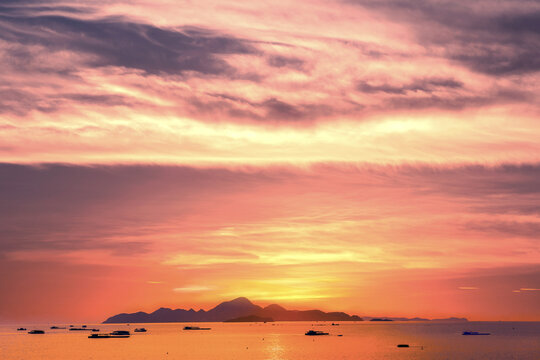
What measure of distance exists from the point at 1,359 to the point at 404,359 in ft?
428

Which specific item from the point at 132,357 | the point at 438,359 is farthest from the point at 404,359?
the point at 132,357

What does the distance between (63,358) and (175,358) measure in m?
35.9

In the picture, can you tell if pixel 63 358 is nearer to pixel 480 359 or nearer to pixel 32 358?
pixel 32 358

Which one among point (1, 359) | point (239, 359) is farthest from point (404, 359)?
point (1, 359)

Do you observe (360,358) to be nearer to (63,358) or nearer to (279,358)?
(279,358)

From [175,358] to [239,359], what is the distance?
2123 cm

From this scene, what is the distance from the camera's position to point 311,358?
198625 millimetres

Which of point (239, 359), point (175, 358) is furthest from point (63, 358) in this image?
point (239, 359)

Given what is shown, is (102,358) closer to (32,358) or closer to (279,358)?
(32,358)

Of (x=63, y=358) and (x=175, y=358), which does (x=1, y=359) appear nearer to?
(x=63, y=358)

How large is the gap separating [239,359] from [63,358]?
187ft

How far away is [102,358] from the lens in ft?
639

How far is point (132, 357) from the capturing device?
198875mm

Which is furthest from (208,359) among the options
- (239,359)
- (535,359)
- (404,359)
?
(535,359)
